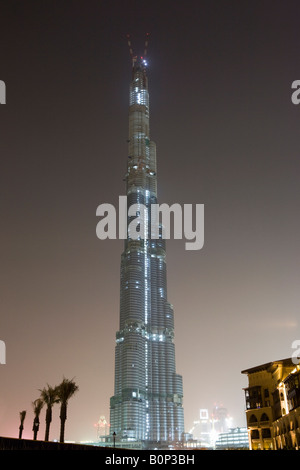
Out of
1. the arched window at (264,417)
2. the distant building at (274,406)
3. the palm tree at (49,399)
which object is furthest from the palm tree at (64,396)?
the arched window at (264,417)

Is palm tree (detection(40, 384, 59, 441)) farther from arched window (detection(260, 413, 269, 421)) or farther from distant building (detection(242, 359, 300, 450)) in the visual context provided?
arched window (detection(260, 413, 269, 421))

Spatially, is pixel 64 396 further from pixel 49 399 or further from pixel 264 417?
pixel 264 417

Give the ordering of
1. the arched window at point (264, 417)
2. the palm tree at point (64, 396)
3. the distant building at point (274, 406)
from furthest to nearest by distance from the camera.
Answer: the arched window at point (264, 417) → the distant building at point (274, 406) → the palm tree at point (64, 396)

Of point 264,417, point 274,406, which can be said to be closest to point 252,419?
point 264,417

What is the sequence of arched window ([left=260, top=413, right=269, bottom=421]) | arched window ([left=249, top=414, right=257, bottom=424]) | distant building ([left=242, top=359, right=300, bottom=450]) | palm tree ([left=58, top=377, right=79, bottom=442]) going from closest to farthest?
1. palm tree ([left=58, top=377, right=79, bottom=442])
2. distant building ([left=242, top=359, right=300, bottom=450])
3. arched window ([left=260, top=413, right=269, bottom=421])
4. arched window ([left=249, top=414, right=257, bottom=424])

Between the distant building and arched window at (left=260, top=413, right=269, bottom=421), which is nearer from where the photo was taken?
the distant building

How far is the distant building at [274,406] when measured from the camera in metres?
77.9

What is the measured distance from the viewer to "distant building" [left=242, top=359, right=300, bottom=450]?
77.9 m

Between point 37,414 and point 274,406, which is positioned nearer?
point 37,414

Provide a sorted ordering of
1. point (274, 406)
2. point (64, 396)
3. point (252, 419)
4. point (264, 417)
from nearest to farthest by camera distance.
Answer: point (64, 396) < point (274, 406) < point (264, 417) < point (252, 419)

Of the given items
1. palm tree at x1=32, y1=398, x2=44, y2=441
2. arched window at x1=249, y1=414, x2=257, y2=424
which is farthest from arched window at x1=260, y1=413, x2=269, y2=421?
palm tree at x1=32, y1=398, x2=44, y2=441

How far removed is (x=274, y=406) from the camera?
95375 mm

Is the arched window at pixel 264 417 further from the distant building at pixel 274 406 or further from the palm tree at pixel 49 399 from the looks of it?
the palm tree at pixel 49 399
